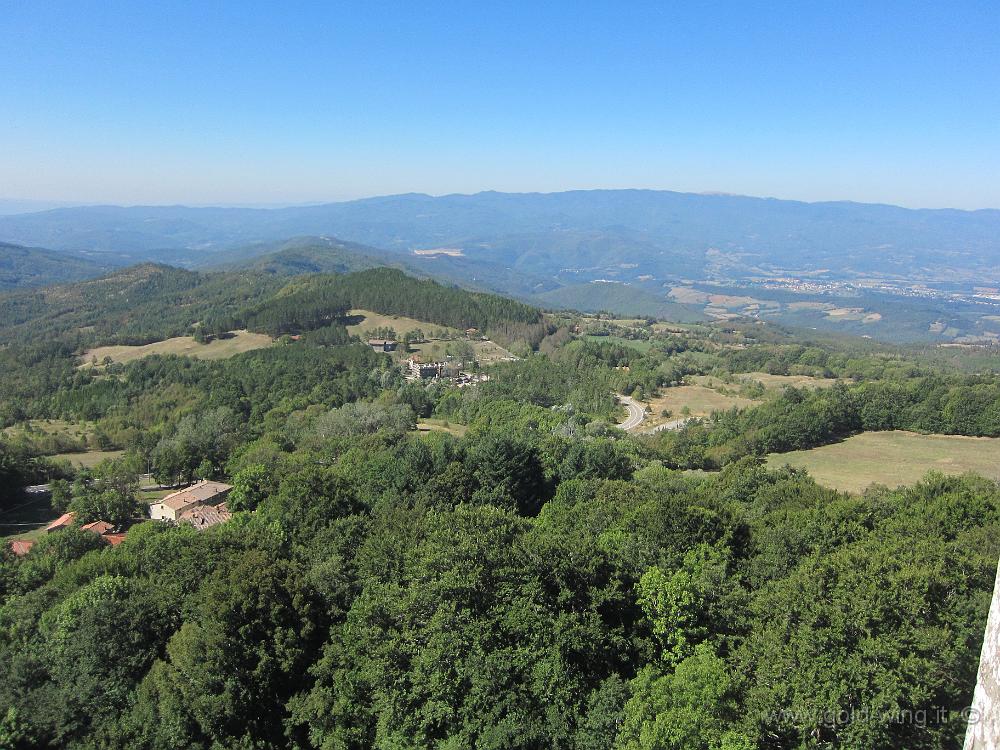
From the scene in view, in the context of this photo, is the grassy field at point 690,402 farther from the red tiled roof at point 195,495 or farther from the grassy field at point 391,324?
the grassy field at point 391,324

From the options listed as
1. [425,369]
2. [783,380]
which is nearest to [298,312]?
[425,369]

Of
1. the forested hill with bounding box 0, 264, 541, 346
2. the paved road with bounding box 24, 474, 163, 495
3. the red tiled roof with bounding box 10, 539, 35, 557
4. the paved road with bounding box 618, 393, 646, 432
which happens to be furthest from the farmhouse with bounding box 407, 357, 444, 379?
the red tiled roof with bounding box 10, 539, 35, 557

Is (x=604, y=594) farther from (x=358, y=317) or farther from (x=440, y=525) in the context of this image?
(x=358, y=317)

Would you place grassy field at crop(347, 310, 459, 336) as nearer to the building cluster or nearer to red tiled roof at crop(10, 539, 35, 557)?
the building cluster

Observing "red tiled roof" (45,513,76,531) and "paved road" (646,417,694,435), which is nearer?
"red tiled roof" (45,513,76,531)

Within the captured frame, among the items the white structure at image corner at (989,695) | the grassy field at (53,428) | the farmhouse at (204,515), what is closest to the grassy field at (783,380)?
the farmhouse at (204,515)

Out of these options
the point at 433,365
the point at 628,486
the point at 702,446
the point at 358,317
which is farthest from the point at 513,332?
the point at 628,486
